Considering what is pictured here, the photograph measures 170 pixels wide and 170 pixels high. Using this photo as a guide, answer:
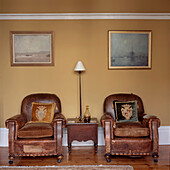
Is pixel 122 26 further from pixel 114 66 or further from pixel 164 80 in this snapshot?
pixel 164 80

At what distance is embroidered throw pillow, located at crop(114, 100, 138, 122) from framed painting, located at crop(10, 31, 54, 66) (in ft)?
4.93

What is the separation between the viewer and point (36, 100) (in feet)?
12.5

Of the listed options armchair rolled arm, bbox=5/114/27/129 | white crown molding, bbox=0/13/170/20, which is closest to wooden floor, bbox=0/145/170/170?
armchair rolled arm, bbox=5/114/27/129

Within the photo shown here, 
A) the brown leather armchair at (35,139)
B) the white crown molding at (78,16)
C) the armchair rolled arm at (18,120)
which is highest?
the white crown molding at (78,16)

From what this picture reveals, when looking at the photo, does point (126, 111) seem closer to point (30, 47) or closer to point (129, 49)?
point (129, 49)

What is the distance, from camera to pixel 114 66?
4.08 metres

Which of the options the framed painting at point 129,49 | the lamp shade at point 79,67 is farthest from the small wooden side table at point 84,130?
the framed painting at point 129,49

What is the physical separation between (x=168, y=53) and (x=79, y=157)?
2.45 metres

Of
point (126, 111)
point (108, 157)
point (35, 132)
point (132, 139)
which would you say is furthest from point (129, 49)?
point (35, 132)

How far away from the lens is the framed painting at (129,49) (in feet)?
13.3

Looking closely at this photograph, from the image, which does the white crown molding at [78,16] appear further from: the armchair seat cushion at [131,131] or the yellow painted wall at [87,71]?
the armchair seat cushion at [131,131]

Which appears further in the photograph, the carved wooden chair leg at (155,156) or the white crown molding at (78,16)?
the white crown molding at (78,16)

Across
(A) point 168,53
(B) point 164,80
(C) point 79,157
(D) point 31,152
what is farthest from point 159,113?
(D) point 31,152

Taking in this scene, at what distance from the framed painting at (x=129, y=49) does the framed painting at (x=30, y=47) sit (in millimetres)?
1129
